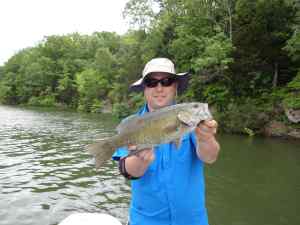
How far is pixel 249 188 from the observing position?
1023 centimetres

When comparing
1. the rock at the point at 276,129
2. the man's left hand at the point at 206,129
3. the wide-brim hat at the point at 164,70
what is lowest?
the rock at the point at 276,129

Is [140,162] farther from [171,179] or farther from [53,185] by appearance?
[53,185]

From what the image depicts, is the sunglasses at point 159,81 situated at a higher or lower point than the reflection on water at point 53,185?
higher

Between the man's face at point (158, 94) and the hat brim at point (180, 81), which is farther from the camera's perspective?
the hat brim at point (180, 81)

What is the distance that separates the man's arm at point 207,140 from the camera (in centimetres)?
268

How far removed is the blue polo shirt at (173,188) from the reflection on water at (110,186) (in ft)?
17.2

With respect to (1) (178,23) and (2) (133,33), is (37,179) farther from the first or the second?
(2) (133,33)

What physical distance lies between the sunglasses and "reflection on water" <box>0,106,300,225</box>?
551cm

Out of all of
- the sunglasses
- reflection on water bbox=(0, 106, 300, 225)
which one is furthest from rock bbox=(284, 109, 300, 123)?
the sunglasses

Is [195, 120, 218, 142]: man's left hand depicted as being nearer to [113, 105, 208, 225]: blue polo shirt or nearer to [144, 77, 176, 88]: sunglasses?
[113, 105, 208, 225]: blue polo shirt

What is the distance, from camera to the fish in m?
2.74

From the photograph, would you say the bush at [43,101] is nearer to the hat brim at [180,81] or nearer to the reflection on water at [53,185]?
the reflection on water at [53,185]

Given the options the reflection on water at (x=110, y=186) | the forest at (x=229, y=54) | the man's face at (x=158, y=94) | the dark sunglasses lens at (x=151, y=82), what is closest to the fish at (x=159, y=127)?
the man's face at (x=158, y=94)

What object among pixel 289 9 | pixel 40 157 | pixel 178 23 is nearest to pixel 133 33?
pixel 178 23
